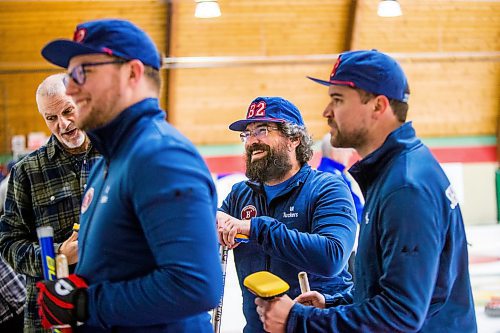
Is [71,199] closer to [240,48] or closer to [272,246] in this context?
[272,246]

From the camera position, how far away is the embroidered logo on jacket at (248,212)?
3445 millimetres

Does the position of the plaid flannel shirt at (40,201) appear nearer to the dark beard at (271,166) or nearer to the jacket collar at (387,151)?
the dark beard at (271,166)

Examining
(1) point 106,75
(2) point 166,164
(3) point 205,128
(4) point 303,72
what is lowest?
(3) point 205,128

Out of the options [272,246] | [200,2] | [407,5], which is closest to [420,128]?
[407,5]

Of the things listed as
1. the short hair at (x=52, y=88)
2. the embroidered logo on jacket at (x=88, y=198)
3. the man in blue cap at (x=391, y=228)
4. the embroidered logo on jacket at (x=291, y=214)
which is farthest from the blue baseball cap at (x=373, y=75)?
the short hair at (x=52, y=88)

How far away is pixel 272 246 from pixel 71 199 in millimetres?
855

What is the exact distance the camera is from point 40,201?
3188mm

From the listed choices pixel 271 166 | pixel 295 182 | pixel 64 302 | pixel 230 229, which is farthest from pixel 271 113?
pixel 64 302

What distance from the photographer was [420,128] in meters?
14.6

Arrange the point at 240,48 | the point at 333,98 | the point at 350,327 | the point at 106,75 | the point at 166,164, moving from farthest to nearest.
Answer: the point at 240,48 < the point at 333,98 < the point at 350,327 < the point at 106,75 < the point at 166,164

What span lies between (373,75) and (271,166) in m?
1.21

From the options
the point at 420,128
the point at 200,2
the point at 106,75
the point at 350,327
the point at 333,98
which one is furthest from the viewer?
the point at 420,128

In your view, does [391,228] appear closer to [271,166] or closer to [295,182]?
[295,182]

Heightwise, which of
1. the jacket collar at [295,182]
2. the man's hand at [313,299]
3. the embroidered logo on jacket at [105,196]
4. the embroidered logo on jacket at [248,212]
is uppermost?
the embroidered logo on jacket at [105,196]
